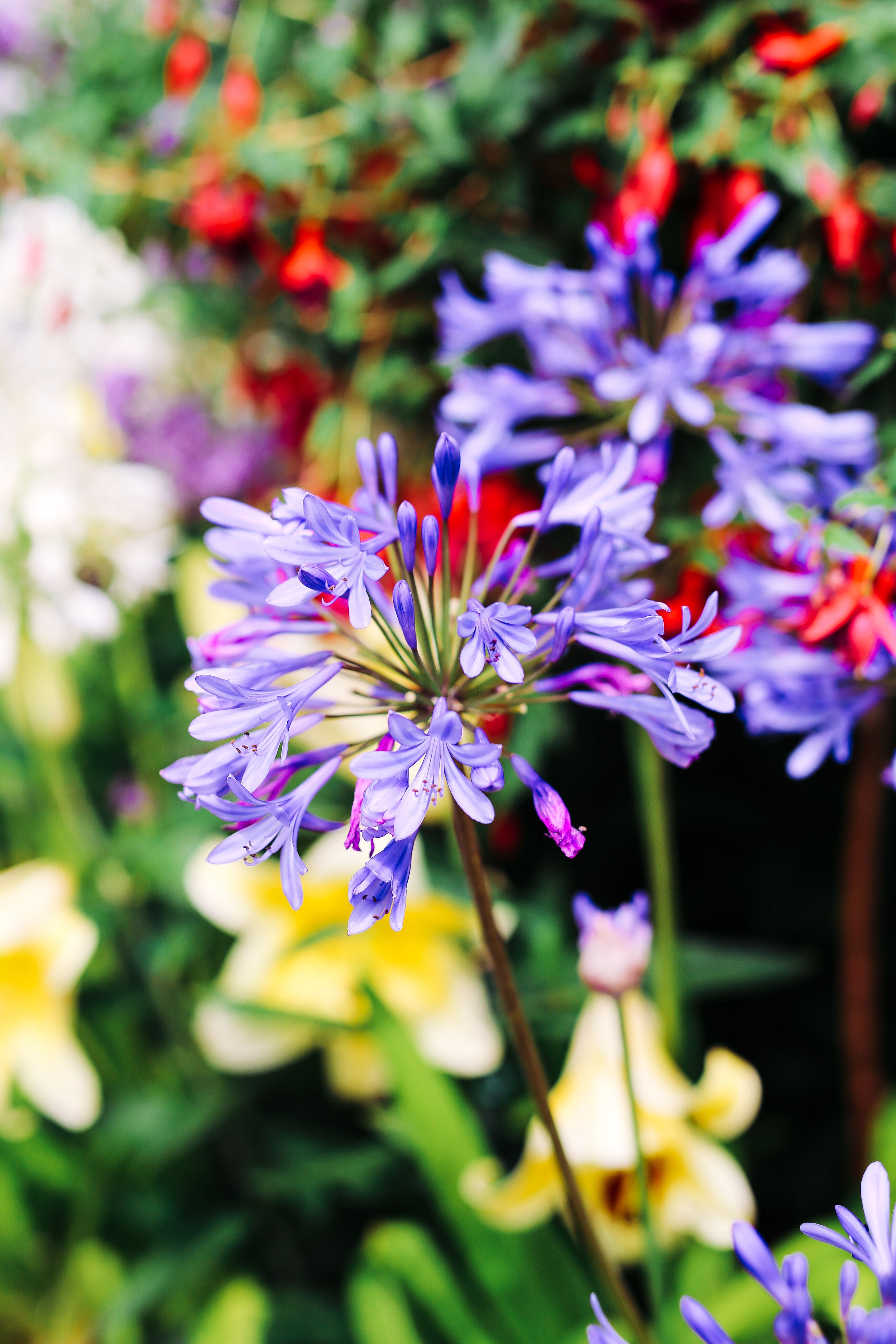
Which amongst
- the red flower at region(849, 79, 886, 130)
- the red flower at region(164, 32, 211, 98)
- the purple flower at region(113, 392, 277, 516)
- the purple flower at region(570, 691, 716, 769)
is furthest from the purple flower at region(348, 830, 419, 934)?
the purple flower at region(113, 392, 277, 516)

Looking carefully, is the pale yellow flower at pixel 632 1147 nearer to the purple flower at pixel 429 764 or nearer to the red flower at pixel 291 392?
the purple flower at pixel 429 764

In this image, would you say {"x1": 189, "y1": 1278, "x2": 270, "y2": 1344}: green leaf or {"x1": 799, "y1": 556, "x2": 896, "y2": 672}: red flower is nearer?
{"x1": 799, "y1": 556, "x2": 896, "y2": 672}: red flower

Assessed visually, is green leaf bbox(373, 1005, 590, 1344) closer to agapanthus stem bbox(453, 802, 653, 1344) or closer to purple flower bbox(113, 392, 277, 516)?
agapanthus stem bbox(453, 802, 653, 1344)

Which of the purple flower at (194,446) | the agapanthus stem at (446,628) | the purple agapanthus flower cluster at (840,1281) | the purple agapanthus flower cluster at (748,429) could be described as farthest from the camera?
the purple flower at (194,446)

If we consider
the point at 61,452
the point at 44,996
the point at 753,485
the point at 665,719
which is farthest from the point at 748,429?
the point at 44,996

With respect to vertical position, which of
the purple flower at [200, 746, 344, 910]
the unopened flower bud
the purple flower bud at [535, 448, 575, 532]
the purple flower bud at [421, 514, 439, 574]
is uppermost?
the purple flower bud at [535, 448, 575, 532]

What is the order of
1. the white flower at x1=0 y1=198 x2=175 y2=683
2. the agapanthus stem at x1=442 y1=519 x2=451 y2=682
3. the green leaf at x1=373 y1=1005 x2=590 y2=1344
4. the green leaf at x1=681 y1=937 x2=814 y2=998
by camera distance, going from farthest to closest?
the white flower at x1=0 y1=198 x2=175 y2=683, the green leaf at x1=681 y1=937 x2=814 y2=998, the green leaf at x1=373 y1=1005 x2=590 y2=1344, the agapanthus stem at x1=442 y1=519 x2=451 y2=682

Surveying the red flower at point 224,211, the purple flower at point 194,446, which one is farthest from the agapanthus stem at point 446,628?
the purple flower at point 194,446

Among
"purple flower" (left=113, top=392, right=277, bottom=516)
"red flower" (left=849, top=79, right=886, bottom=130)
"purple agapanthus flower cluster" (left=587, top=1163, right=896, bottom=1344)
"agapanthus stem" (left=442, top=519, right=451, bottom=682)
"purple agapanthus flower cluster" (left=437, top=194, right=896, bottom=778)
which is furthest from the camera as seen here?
"purple flower" (left=113, top=392, right=277, bottom=516)

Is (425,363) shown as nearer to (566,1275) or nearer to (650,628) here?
(650,628)
